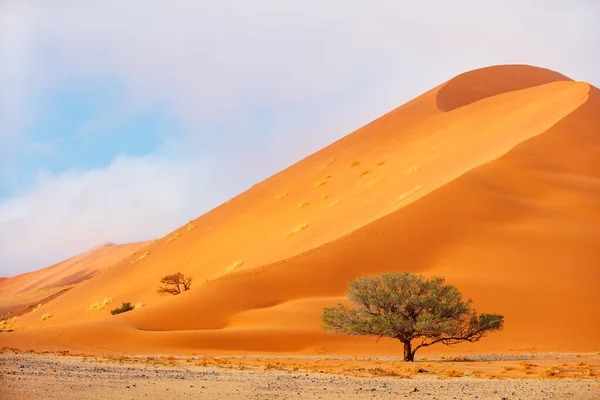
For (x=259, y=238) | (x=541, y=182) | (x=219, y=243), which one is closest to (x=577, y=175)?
(x=541, y=182)

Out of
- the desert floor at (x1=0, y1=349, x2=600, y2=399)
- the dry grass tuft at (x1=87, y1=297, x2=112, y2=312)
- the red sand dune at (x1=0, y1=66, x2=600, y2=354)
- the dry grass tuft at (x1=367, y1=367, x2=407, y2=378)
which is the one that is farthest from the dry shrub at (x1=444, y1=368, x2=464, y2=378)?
the dry grass tuft at (x1=87, y1=297, x2=112, y2=312)

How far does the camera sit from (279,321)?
88.8ft

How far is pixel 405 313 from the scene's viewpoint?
21.4 metres

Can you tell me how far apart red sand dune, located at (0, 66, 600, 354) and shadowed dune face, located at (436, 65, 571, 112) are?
436 centimetres

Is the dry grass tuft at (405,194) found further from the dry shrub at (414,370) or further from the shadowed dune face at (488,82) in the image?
the shadowed dune face at (488,82)

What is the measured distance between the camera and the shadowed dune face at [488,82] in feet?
204

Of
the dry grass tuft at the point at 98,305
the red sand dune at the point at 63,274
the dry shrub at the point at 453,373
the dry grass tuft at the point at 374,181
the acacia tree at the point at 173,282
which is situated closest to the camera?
the dry shrub at the point at 453,373

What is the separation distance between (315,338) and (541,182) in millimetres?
17080

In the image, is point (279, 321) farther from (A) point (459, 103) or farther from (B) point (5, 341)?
(A) point (459, 103)

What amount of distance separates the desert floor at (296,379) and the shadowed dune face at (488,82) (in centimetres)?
4364

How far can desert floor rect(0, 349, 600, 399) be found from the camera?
11.8m

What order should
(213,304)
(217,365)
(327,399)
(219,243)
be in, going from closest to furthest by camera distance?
(327,399)
(217,365)
(213,304)
(219,243)

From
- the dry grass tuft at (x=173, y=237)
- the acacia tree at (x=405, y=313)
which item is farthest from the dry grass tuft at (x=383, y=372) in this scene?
the dry grass tuft at (x=173, y=237)

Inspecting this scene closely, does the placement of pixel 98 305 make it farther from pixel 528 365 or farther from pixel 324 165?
pixel 528 365
